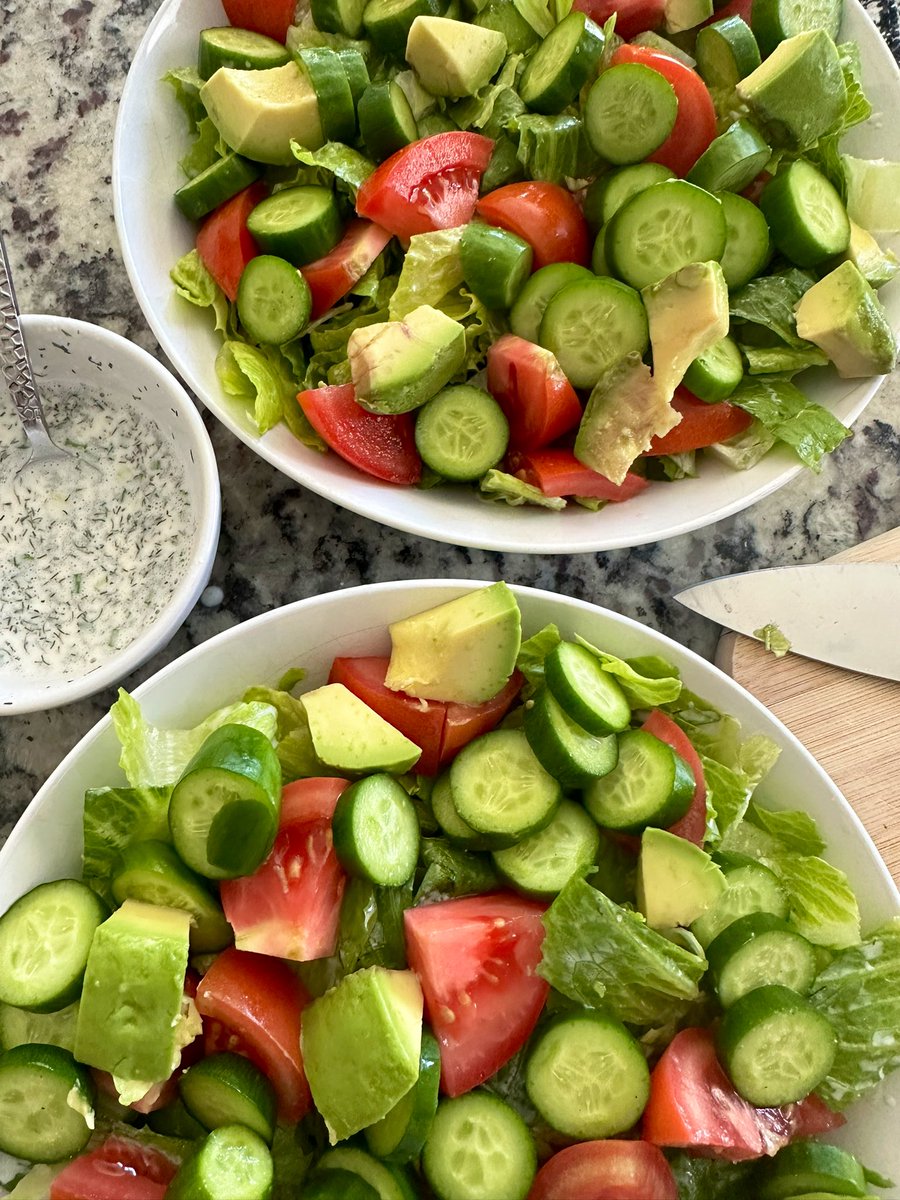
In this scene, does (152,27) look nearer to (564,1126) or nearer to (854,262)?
(854,262)

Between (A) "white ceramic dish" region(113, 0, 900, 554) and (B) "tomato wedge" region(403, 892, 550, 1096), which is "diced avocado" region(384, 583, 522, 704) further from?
(B) "tomato wedge" region(403, 892, 550, 1096)

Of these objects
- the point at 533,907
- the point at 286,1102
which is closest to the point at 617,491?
the point at 533,907

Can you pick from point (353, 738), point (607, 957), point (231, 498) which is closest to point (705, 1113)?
point (607, 957)

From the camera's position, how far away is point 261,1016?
146 cm

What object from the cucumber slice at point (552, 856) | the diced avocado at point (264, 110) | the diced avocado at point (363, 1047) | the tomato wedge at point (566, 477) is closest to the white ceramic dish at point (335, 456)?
the tomato wedge at point (566, 477)

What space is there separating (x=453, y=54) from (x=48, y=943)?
1.64 metres

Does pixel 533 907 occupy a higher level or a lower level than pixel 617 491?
lower

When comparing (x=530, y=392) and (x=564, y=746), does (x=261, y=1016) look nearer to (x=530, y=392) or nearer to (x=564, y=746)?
(x=564, y=746)

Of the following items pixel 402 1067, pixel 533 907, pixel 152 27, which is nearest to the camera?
pixel 402 1067

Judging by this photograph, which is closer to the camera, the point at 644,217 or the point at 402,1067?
the point at 402,1067

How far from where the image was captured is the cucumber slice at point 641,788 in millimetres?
1550

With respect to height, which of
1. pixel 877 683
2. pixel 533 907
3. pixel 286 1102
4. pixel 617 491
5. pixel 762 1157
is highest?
pixel 617 491

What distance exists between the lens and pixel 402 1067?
4.42 feet

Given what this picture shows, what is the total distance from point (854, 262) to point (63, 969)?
70.1 inches
